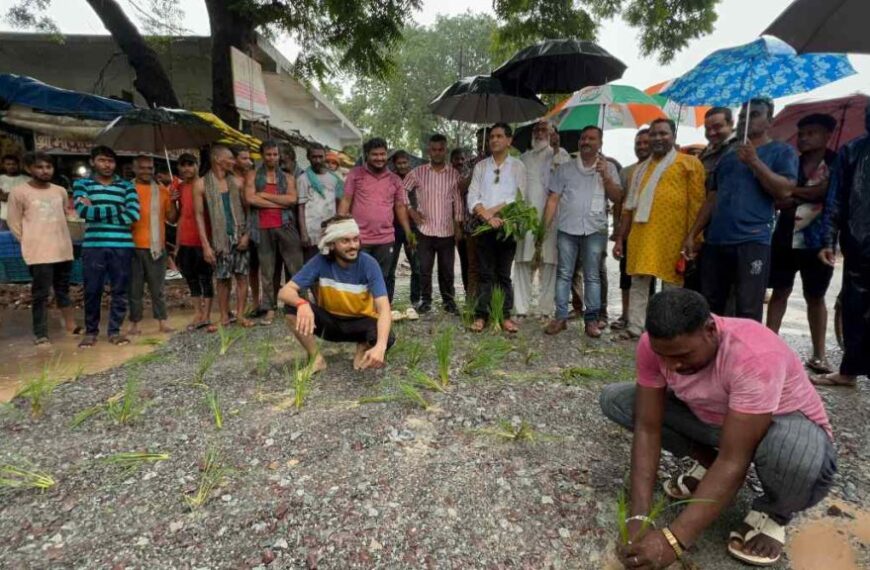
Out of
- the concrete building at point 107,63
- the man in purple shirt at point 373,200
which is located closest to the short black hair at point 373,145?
the man in purple shirt at point 373,200

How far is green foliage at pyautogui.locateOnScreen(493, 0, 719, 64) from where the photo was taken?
284 inches

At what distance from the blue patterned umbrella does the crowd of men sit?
245mm

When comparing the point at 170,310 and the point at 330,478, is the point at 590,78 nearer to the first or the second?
the point at 330,478

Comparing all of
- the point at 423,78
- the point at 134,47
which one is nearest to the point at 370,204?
the point at 134,47

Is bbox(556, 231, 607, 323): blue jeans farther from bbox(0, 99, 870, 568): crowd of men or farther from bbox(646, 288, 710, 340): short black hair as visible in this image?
bbox(646, 288, 710, 340): short black hair

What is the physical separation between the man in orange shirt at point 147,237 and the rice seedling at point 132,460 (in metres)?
2.58

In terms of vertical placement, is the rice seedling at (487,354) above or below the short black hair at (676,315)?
below

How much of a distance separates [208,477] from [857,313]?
3608mm

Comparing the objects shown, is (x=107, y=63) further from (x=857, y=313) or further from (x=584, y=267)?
(x=857, y=313)

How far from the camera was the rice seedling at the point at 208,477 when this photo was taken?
6.49 feet

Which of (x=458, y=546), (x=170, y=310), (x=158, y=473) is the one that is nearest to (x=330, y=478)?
(x=458, y=546)

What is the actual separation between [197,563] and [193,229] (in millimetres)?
3359

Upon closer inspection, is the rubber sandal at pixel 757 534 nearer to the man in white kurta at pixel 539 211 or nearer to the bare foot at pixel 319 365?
the bare foot at pixel 319 365

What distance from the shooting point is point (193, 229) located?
440cm
